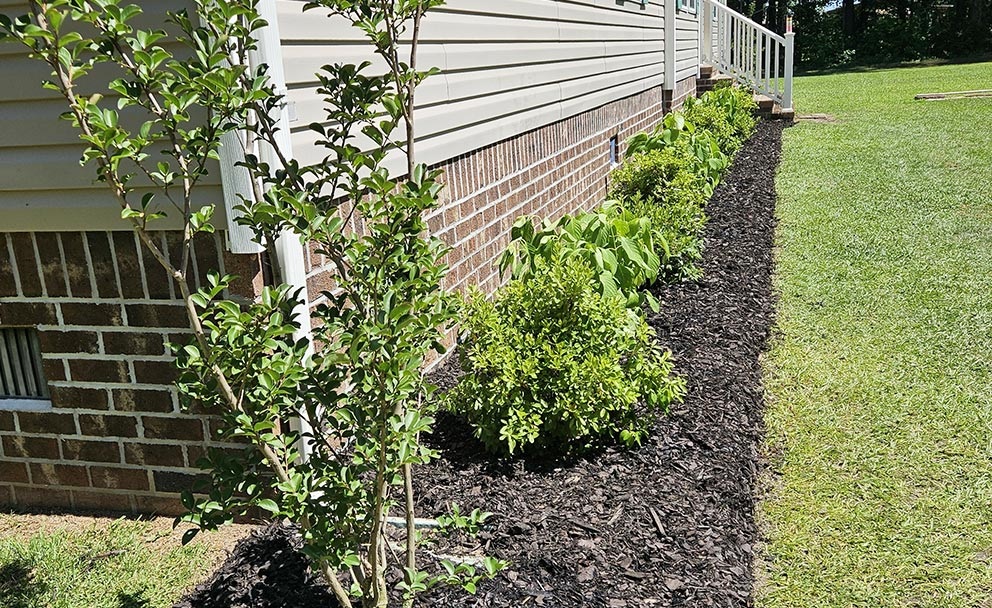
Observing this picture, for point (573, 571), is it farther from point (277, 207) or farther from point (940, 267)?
point (940, 267)

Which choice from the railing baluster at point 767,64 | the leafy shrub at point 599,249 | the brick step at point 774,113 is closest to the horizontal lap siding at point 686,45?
the railing baluster at point 767,64

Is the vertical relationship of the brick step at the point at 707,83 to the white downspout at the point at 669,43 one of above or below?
below

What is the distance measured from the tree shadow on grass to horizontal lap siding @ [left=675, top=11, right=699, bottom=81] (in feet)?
39.5

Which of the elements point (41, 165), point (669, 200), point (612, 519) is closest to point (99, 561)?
point (41, 165)

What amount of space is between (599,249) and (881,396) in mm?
1662

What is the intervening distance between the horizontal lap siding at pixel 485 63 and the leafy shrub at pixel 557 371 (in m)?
1.04

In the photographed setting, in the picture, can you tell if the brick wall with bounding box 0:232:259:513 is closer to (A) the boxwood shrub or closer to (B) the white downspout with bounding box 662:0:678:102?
(A) the boxwood shrub

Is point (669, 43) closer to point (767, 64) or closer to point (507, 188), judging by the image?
point (767, 64)

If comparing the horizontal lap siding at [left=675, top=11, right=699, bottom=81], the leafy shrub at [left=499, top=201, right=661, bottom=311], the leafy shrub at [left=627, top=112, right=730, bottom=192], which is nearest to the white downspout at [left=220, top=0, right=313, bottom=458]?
the leafy shrub at [left=499, top=201, right=661, bottom=311]

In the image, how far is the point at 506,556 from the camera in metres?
3.02

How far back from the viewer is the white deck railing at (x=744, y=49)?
1535 centimetres

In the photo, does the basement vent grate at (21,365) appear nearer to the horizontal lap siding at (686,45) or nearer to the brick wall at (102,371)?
the brick wall at (102,371)

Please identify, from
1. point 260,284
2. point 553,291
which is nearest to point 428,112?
point 553,291

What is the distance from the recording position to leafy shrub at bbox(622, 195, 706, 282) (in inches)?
242
